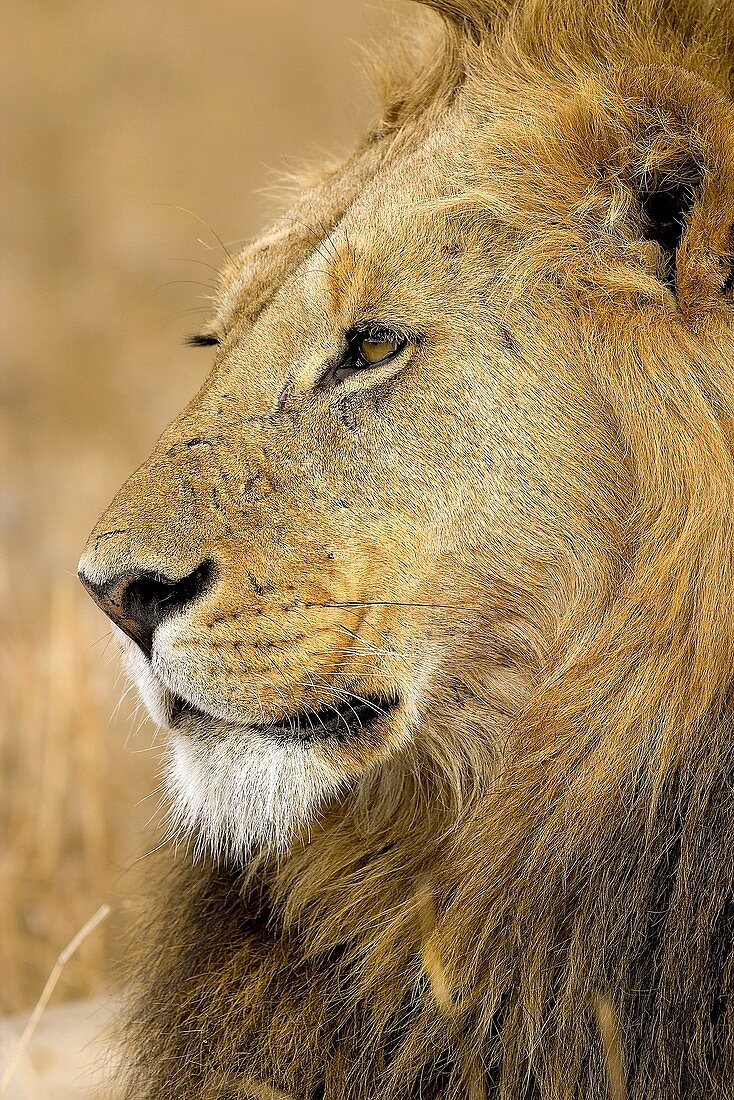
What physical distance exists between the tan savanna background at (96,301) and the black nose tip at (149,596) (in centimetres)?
31

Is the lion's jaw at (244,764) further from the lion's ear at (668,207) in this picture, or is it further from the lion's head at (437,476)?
the lion's ear at (668,207)

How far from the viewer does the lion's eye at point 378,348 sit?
193 centimetres

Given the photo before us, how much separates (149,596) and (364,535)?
0.31 metres

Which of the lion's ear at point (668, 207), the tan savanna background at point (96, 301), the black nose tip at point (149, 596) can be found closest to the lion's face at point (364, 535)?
the black nose tip at point (149, 596)

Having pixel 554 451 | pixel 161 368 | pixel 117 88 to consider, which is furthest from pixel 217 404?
pixel 117 88

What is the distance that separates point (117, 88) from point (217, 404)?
1338 cm

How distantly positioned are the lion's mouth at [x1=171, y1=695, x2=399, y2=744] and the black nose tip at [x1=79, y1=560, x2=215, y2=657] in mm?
148

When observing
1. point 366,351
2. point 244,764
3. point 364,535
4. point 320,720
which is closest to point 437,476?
point 364,535

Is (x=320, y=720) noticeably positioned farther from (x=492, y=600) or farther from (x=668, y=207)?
(x=668, y=207)

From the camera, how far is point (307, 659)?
6.03ft

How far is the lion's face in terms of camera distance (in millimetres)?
1819

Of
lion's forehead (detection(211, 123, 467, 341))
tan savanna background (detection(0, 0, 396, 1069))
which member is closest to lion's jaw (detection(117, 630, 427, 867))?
tan savanna background (detection(0, 0, 396, 1069))

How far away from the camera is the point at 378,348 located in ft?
6.39

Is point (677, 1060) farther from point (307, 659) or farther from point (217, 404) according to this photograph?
point (217, 404)
